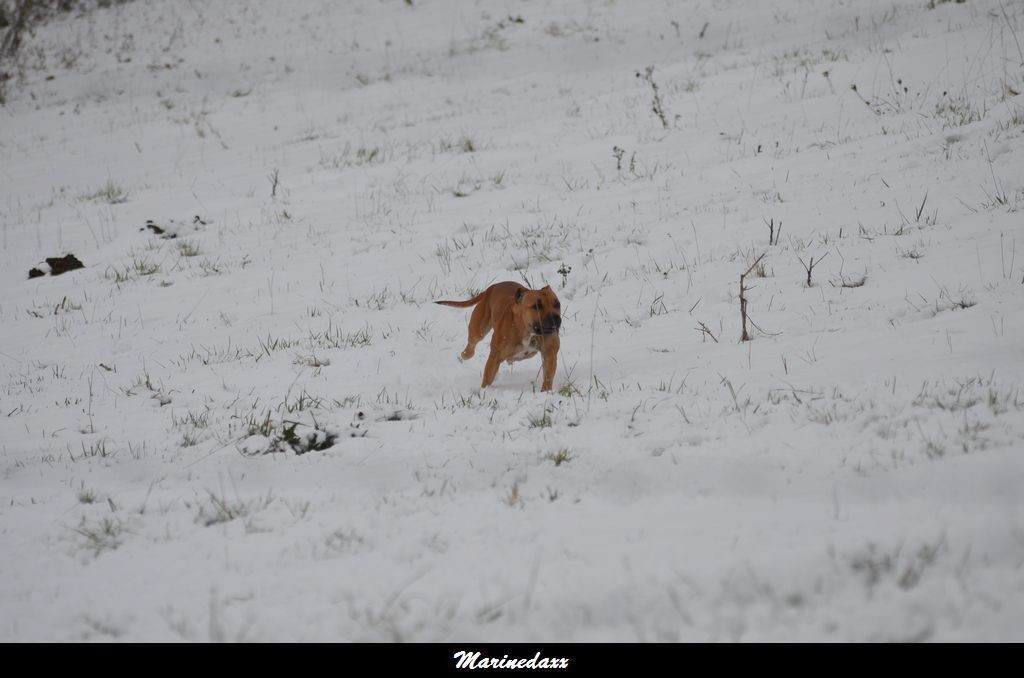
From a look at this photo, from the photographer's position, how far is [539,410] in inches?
148

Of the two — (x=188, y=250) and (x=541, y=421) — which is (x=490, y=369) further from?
(x=188, y=250)

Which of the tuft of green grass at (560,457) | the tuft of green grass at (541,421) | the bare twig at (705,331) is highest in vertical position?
the bare twig at (705,331)

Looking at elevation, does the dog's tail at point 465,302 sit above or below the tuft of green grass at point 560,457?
above

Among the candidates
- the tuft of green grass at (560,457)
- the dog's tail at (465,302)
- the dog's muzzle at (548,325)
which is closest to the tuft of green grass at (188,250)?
the dog's tail at (465,302)

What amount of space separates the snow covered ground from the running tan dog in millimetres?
202

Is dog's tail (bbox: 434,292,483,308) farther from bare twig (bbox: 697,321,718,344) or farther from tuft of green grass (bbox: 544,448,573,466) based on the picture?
tuft of green grass (bbox: 544,448,573,466)

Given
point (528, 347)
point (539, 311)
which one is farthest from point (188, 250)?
point (539, 311)

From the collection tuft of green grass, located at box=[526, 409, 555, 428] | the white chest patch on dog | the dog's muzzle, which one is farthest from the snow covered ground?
the dog's muzzle

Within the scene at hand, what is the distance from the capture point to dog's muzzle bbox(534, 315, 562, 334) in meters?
4.27

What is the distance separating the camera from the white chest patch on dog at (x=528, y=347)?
4.41 meters

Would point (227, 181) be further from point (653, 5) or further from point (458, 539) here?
point (653, 5)

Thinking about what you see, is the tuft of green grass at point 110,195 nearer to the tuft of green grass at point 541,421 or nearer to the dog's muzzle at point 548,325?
the dog's muzzle at point 548,325

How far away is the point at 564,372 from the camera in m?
4.72

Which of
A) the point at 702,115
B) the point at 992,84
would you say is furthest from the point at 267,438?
the point at 992,84
